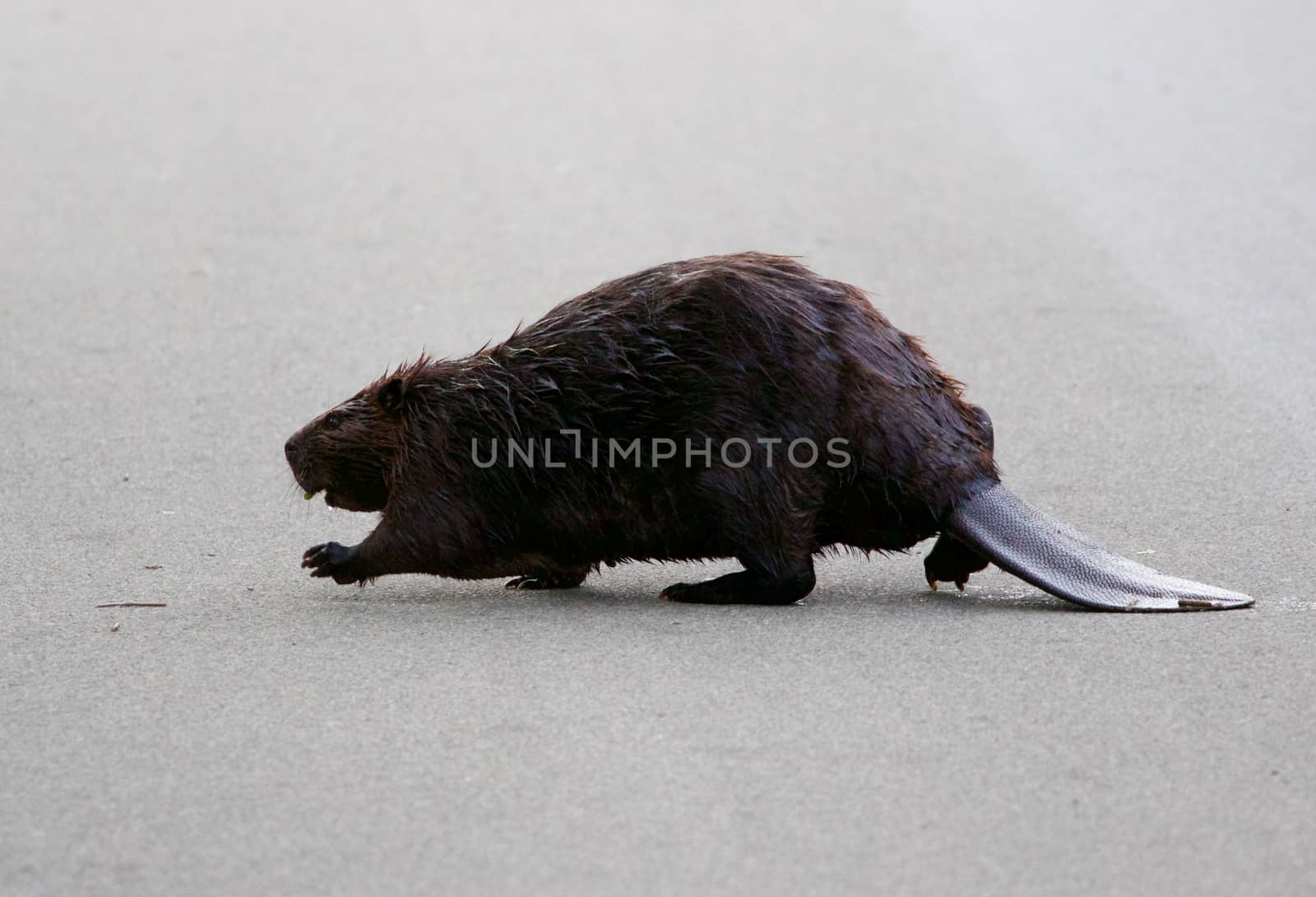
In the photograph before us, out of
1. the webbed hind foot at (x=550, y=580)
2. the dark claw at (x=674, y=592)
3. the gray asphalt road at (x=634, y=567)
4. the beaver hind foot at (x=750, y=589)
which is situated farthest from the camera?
the webbed hind foot at (x=550, y=580)

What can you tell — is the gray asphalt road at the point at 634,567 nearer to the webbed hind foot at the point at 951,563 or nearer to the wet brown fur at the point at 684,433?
the webbed hind foot at the point at 951,563

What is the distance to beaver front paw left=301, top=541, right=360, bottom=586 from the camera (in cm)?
424

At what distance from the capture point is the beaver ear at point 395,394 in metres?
4.35

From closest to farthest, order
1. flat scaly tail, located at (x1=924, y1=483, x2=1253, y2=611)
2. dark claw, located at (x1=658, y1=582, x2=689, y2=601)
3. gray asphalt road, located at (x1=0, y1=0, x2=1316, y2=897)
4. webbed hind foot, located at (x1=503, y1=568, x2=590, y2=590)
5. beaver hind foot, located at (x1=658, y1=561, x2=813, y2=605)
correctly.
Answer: gray asphalt road, located at (x1=0, y1=0, x2=1316, y2=897), flat scaly tail, located at (x1=924, y1=483, x2=1253, y2=611), beaver hind foot, located at (x1=658, y1=561, x2=813, y2=605), dark claw, located at (x1=658, y1=582, x2=689, y2=601), webbed hind foot, located at (x1=503, y1=568, x2=590, y2=590)

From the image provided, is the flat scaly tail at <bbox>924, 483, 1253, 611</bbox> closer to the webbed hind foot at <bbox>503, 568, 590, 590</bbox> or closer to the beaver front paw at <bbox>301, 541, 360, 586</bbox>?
the webbed hind foot at <bbox>503, 568, 590, 590</bbox>

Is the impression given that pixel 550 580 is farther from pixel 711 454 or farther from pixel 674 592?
pixel 711 454

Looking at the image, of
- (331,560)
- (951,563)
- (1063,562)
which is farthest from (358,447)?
(1063,562)

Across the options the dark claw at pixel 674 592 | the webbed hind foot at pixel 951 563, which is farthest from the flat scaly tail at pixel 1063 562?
the dark claw at pixel 674 592

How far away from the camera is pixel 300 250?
25.5 feet

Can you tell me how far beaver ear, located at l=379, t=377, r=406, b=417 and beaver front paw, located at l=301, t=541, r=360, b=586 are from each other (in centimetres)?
43

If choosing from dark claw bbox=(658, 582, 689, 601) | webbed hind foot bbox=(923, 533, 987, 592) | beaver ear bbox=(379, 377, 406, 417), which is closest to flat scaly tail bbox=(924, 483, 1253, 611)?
webbed hind foot bbox=(923, 533, 987, 592)

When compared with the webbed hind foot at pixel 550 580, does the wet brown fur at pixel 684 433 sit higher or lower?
higher

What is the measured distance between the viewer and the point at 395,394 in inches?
172

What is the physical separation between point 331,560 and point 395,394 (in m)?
0.52
